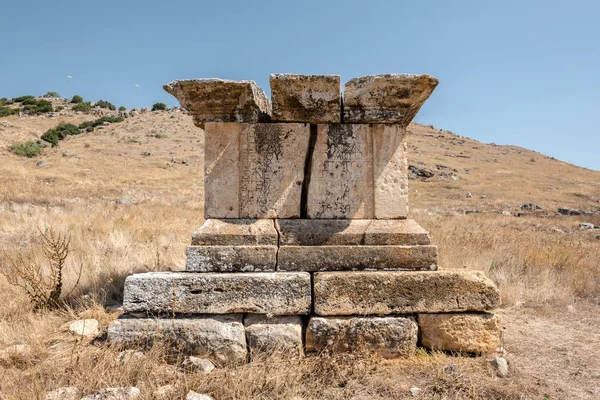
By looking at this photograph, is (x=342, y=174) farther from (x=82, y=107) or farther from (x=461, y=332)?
(x=82, y=107)

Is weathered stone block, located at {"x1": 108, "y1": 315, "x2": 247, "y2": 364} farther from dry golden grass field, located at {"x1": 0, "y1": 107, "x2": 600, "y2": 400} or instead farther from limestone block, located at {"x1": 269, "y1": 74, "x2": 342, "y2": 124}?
limestone block, located at {"x1": 269, "y1": 74, "x2": 342, "y2": 124}

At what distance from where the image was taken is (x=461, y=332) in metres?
3.29

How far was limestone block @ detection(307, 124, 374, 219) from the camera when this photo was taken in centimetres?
369

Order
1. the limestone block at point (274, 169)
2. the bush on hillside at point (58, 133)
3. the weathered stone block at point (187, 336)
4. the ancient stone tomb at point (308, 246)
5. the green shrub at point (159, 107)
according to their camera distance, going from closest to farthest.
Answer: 1. the weathered stone block at point (187, 336)
2. the ancient stone tomb at point (308, 246)
3. the limestone block at point (274, 169)
4. the bush on hillside at point (58, 133)
5. the green shrub at point (159, 107)

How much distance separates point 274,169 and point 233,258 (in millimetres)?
877

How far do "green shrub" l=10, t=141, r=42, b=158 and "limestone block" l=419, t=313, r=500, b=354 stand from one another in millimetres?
25328

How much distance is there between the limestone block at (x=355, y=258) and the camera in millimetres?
3439

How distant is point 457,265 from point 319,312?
3338 mm

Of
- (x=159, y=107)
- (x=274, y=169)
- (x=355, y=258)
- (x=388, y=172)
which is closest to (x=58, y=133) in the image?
(x=159, y=107)

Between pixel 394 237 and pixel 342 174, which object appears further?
pixel 342 174

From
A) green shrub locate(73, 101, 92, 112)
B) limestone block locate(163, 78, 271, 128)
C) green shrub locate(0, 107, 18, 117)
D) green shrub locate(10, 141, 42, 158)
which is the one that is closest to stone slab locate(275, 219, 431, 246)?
limestone block locate(163, 78, 271, 128)

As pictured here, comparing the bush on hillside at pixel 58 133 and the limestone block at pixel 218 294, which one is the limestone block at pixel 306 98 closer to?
the limestone block at pixel 218 294

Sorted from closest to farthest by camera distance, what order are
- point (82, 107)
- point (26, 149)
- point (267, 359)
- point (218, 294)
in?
point (267, 359)
point (218, 294)
point (26, 149)
point (82, 107)

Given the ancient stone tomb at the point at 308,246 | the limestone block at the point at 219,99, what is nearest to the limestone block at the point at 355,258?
the ancient stone tomb at the point at 308,246
